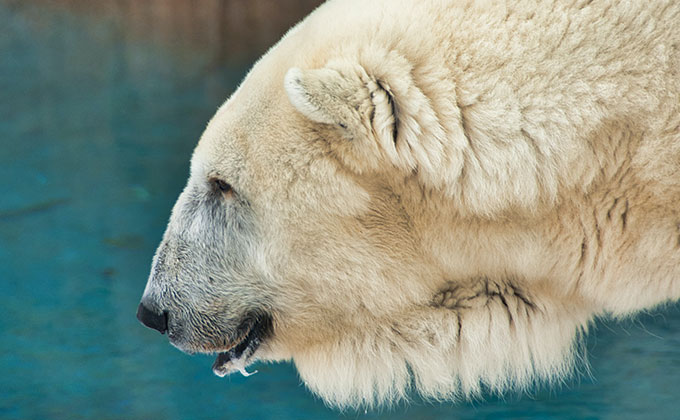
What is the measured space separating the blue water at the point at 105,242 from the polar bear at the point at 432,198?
73.9 inches

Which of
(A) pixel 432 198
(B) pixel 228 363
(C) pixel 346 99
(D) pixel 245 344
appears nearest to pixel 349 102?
(C) pixel 346 99

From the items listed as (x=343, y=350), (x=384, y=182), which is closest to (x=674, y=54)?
(x=384, y=182)

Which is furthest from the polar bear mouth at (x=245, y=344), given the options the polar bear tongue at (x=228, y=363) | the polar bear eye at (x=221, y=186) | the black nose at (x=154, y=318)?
the polar bear eye at (x=221, y=186)

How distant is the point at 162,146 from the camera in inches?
181

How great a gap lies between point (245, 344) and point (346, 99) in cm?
98

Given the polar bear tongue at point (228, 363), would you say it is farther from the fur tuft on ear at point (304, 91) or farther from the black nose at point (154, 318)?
the fur tuft on ear at point (304, 91)

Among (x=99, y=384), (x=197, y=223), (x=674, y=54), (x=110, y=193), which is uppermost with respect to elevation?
(x=674, y=54)

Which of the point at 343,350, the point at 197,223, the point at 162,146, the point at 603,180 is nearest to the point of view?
the point at 603,180

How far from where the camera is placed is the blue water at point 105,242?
425 centimetres

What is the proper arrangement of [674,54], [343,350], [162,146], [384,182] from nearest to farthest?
1. [674,54]
2. [384,182]
3. [343,350]
4. [162,146]

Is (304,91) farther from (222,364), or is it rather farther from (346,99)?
(222,364)

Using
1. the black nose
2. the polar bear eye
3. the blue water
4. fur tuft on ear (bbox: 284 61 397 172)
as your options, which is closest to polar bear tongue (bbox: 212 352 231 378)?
the black nose

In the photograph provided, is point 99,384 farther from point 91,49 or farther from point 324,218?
point 324,218

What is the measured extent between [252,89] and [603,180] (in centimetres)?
102
